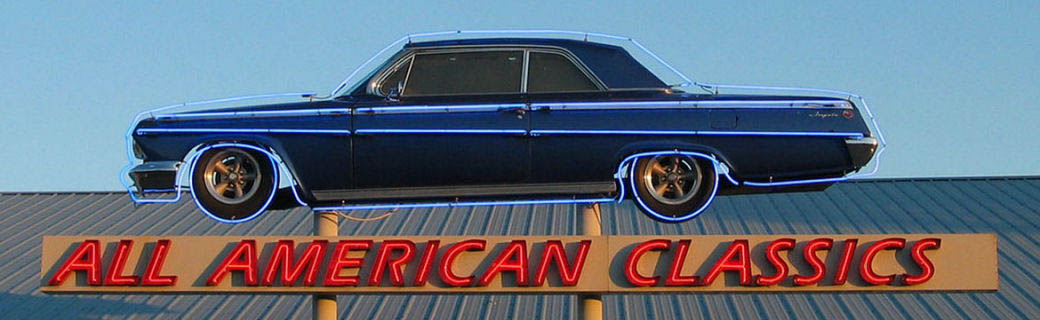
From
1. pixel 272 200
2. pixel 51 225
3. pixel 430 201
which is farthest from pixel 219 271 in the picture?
pixel 51 225

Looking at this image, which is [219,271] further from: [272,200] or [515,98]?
[515,98]

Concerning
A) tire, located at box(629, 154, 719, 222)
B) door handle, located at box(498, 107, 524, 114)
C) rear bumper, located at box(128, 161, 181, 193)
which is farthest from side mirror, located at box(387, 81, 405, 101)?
tire, located at box(629, 154, 719, 222)

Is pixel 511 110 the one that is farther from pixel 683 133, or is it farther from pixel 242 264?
pixel 242 264

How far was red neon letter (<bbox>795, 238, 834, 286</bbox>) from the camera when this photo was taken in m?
15.9

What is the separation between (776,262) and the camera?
628 inches

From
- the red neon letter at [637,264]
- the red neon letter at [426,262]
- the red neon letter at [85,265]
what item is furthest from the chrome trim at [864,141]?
the red neon letter at [85,265]

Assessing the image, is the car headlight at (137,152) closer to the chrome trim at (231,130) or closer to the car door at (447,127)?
the chrome trim at (231,130)

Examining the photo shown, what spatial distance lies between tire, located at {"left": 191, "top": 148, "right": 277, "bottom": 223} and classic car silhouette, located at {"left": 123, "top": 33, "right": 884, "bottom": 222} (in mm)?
14

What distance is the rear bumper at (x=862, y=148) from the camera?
15562mm

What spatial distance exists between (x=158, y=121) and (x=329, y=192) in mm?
1931

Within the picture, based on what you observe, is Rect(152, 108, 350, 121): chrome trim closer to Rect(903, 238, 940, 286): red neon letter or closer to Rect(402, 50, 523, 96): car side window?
Rect(402, 50, 523, 96): car side window

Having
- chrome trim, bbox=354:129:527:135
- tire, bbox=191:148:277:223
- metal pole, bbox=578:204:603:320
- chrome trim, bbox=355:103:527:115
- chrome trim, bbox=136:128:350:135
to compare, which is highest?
chrome trim, bbox=355:103:527:115

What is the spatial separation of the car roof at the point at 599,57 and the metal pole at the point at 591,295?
138 centimetres

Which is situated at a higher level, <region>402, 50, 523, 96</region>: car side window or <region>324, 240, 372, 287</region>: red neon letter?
<region>402, 50, 523, 96</region>: car side window
